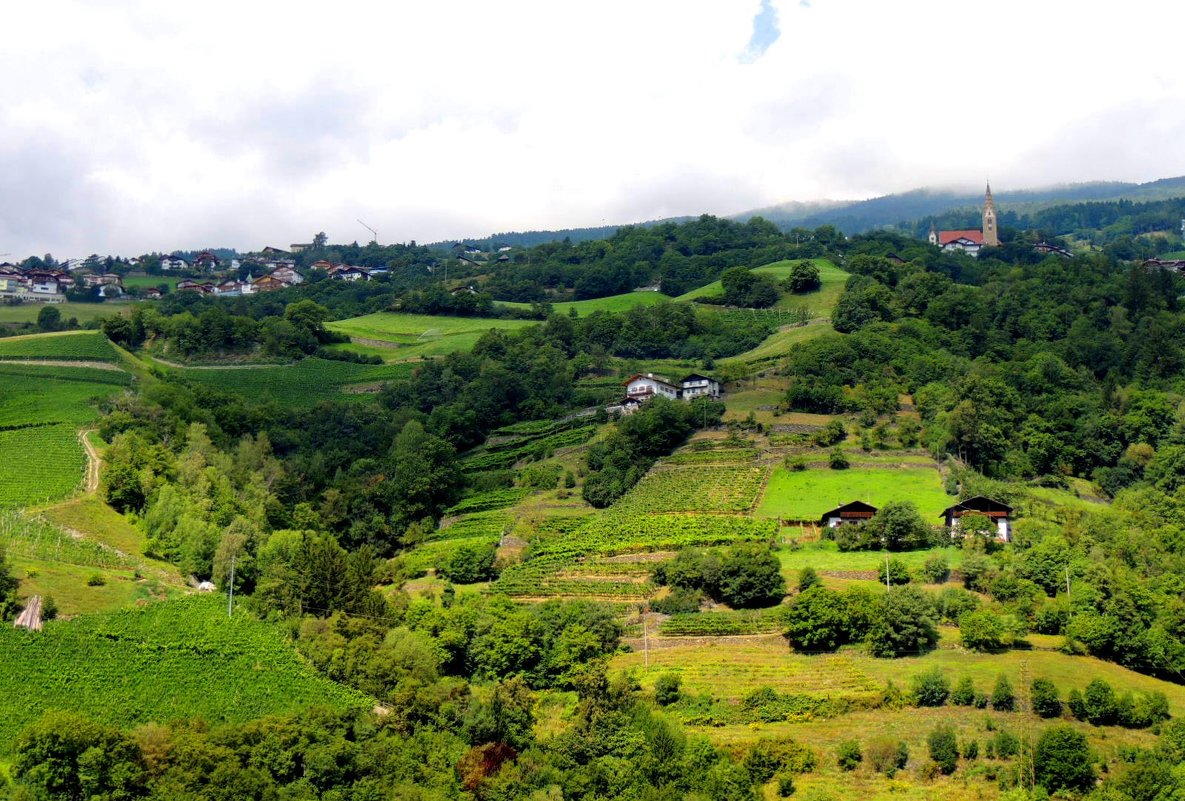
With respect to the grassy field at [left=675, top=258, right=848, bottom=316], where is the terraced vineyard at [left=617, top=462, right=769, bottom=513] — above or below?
below

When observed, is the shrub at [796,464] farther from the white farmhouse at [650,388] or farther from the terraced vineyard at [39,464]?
the terraced vineyard at [39,464]

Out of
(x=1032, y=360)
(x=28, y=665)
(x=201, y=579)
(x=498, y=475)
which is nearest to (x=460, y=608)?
(x=201, y=579)

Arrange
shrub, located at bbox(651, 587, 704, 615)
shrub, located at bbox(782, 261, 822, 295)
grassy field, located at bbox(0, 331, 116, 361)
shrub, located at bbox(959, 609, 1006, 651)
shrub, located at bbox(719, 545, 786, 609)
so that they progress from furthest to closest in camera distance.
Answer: shrub, located at bbox(782, 261, 822, 295)
grassy field, located at bbox(0, 331, 116, 361)
shrub, located at bbox(651, 587, 704, 615)
shrub, located at bbox(719, 545, 786, 609)
shrub, located at bbox(959, 609, 1006, 651)

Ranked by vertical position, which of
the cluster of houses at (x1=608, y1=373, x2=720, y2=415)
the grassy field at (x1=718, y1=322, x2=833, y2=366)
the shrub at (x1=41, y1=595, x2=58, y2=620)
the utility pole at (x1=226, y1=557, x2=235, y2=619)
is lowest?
the utility pole at (x1=226, y1=557, x2=235, y2=619)

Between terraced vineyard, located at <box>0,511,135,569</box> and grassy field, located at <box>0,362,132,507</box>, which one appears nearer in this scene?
terraced vineyard, located at <box>0,511,135,569</box>

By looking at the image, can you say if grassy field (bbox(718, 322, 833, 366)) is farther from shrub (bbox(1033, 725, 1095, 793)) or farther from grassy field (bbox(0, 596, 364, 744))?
shrub (bbox(1033, 725, 1095, 793))

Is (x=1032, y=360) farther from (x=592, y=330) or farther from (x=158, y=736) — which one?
(x=158, y=736)

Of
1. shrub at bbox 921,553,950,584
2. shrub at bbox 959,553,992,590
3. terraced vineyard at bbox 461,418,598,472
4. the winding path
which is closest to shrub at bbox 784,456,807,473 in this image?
terraced vineyard at bbox 461,418,598,472

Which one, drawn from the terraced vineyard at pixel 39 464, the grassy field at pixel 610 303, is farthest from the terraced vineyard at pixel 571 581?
the grassy field at pixel 610 303
